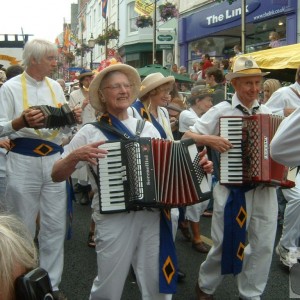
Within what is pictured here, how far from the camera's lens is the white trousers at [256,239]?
406 centimetres

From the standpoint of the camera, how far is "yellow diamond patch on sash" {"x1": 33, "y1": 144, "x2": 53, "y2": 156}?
13.4ft

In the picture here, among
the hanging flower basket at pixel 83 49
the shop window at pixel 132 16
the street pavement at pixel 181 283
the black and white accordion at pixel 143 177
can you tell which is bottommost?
the street pavement at pixel 181 283

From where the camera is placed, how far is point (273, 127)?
3.94 metres

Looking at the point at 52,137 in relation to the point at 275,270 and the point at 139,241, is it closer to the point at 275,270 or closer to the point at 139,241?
the point at 139,241

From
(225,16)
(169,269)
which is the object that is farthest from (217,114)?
(225,16)

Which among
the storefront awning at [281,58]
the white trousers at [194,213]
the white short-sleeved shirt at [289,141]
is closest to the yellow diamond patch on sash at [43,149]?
the white trousers at [194,213]

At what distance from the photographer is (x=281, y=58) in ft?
28.6

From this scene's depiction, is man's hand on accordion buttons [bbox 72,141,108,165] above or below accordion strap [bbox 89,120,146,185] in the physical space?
below

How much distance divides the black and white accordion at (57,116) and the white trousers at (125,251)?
0.93m

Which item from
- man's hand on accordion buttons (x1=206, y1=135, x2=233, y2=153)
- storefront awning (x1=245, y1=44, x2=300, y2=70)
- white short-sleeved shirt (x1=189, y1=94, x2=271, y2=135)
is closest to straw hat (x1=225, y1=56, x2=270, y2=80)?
white short-sleeved shirt (x1=189, y1=94, x2=271, y2=135)

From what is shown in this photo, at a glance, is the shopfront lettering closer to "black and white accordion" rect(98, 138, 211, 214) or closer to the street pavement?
the street pavement

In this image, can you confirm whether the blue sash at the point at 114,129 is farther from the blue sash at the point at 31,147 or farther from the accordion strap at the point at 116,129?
the blue sash at the point at 31,147

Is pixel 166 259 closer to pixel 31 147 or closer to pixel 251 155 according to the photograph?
pixel 251 155

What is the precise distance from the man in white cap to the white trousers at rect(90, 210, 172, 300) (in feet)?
2.93
